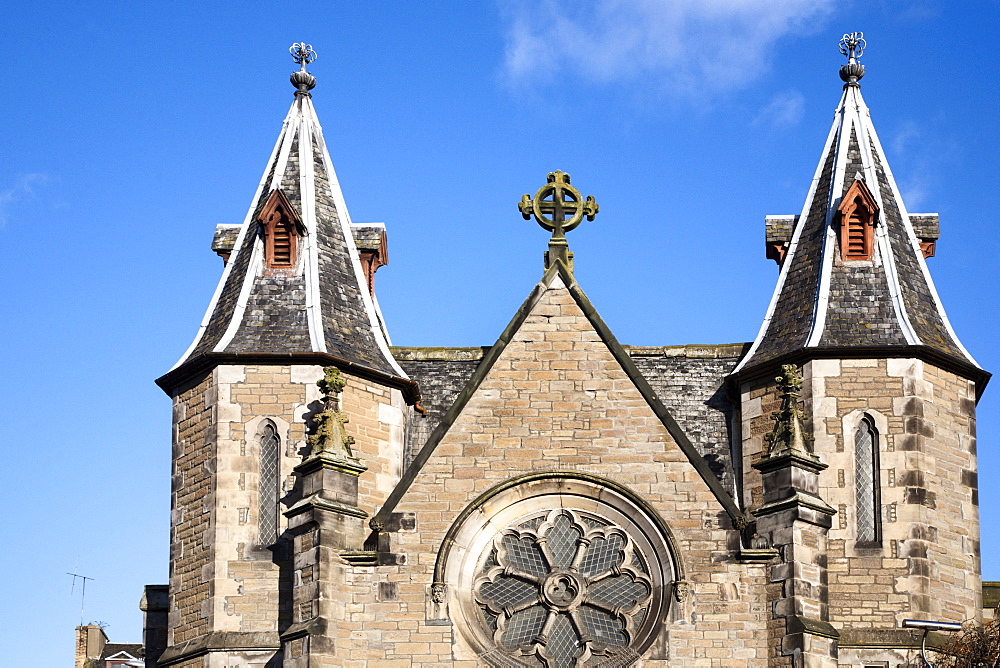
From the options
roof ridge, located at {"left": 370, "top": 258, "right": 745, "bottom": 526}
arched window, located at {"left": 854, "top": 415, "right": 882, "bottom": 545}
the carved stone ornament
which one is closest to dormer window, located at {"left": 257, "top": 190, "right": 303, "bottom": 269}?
the carved stone ornament

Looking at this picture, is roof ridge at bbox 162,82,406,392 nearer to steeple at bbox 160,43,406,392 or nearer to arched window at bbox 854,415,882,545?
steeple at bbox 160,43,406,392

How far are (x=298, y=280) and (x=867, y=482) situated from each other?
10.0 metres

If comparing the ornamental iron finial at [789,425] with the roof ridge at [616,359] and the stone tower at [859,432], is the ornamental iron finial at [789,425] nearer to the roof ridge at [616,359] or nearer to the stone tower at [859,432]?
the stone tower at [859,432]

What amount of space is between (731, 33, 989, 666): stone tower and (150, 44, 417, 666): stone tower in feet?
20.3

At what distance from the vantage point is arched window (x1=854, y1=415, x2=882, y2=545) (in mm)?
33969

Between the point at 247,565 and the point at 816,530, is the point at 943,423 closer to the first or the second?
the point at 816,530

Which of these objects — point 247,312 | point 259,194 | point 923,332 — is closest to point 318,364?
point 247,312

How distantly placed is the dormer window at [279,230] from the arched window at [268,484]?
11.1 ft

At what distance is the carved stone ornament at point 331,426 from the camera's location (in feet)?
108

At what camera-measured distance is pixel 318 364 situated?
115ft

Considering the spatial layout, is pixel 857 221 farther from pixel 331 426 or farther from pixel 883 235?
pixel 331 426

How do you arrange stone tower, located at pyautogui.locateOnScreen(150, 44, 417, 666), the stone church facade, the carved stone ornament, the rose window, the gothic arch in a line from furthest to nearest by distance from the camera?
the gothic arch → stone tower, located at pyautogui.locateOnScreen(150, 44, 417, 666) → the carved stone ornament → the rose window → the stone church facade

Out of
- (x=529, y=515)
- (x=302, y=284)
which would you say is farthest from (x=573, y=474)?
(x=302, y=284)

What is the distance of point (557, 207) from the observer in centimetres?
3538
